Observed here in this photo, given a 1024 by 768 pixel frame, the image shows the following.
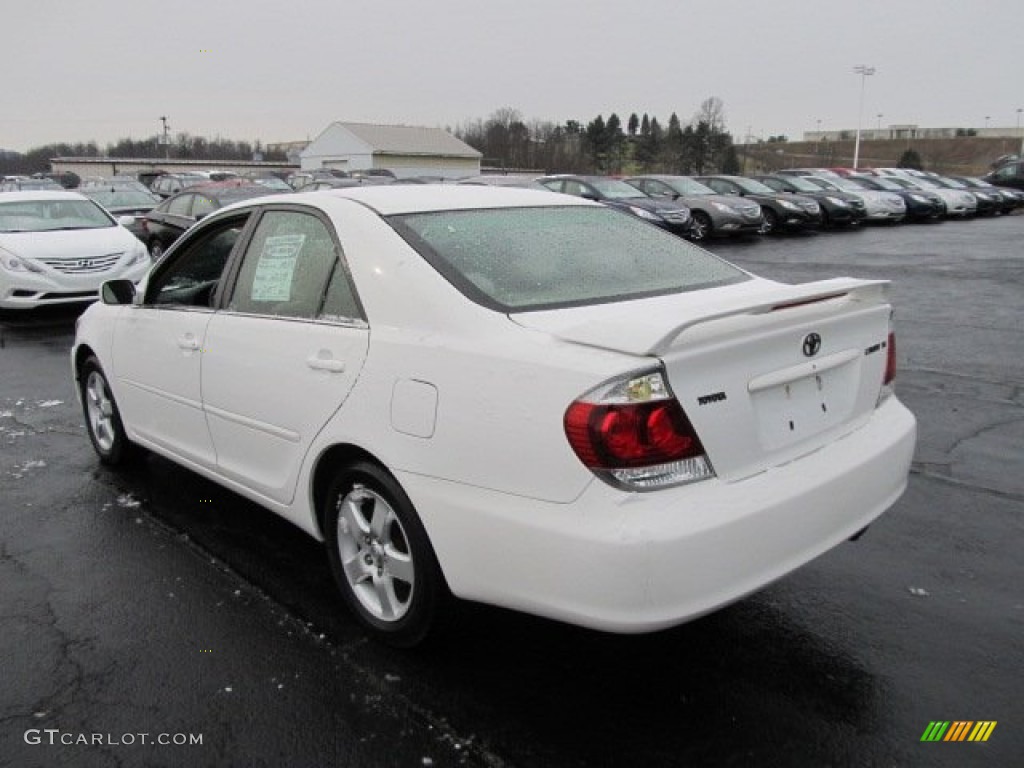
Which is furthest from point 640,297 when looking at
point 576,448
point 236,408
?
point 236,408

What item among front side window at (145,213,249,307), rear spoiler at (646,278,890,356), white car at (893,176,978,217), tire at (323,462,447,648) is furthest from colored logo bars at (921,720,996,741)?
white car at (893,176,978,217)

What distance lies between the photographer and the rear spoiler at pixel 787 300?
2.42m

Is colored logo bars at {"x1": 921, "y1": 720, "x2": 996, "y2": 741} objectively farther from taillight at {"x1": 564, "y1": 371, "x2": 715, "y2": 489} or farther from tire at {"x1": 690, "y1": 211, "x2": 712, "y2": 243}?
tire at {"x1": 690, "y1": 211, "x2": 712, "y2": 243}

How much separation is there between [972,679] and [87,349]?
486cm

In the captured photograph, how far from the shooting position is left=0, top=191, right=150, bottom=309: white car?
10195 mm

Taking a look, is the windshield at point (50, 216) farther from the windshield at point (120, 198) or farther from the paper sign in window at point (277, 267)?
the paper sign in window at point (277, 267)

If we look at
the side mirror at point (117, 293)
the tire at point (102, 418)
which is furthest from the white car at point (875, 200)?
the side mirror at point (117, 293)

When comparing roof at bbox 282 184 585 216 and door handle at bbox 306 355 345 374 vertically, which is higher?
roof at bbox 282 184 585 216

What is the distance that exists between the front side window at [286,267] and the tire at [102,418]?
1.61 meters

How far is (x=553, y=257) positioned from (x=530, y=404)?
39.6 inches

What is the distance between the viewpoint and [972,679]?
2898mm

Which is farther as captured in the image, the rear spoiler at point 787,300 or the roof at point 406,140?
the roof at point 406,140

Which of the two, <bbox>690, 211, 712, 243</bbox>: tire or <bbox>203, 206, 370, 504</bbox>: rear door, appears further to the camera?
<bbox>690, 211, 712, 243</bbox>: tire

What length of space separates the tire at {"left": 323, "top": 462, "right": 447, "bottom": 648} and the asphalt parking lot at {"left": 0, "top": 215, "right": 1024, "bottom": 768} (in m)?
0.12
